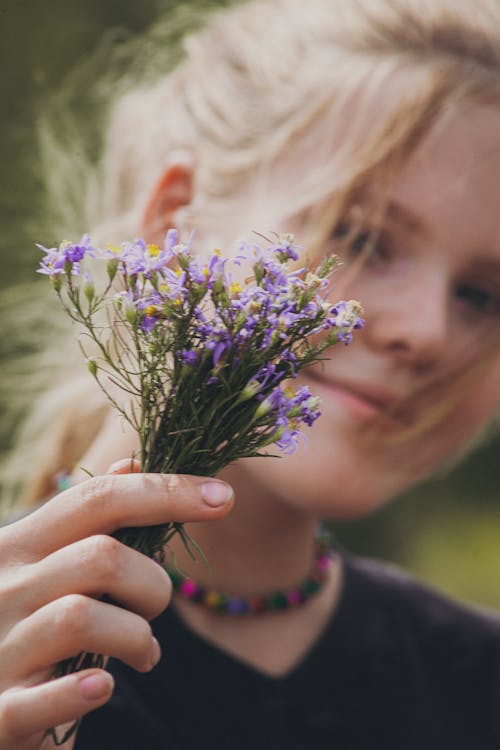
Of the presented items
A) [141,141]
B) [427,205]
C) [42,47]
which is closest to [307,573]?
[427,205]

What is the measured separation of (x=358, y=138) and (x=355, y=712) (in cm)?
145

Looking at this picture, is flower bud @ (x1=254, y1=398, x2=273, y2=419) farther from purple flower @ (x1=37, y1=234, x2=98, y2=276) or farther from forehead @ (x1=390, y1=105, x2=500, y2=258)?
forehead @ (x1=390, y1=105, x2=500, y2=258)

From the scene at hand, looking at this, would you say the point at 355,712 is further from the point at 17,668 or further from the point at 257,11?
the point at 257,11

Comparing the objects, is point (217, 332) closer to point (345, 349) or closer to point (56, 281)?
point (56, 281)

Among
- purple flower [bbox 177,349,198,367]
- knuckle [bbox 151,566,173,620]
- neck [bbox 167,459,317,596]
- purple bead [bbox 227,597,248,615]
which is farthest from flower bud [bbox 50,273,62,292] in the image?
purple bead [bbox 227,597,248,615]

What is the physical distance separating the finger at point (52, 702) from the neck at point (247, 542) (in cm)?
105

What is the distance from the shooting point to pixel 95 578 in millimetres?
1103

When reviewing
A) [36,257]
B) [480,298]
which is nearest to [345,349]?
[480,298]

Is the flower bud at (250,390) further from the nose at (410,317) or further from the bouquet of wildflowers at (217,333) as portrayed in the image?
the nose at (410,317)

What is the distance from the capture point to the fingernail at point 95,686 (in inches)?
41.6

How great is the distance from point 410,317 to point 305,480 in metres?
0.45

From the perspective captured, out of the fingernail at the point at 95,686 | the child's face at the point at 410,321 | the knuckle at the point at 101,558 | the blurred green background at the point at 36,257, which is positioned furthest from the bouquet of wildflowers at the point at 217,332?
the blurred green background at the point at 36,257

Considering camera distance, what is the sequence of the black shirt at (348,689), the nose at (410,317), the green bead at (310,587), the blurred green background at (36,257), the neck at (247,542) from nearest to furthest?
the nose at (410,317) → the black shirt at (348,689) → the neck at (247,542) → the green bead at (310,587) → the blurred green background at (36,257)

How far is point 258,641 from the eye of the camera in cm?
226
